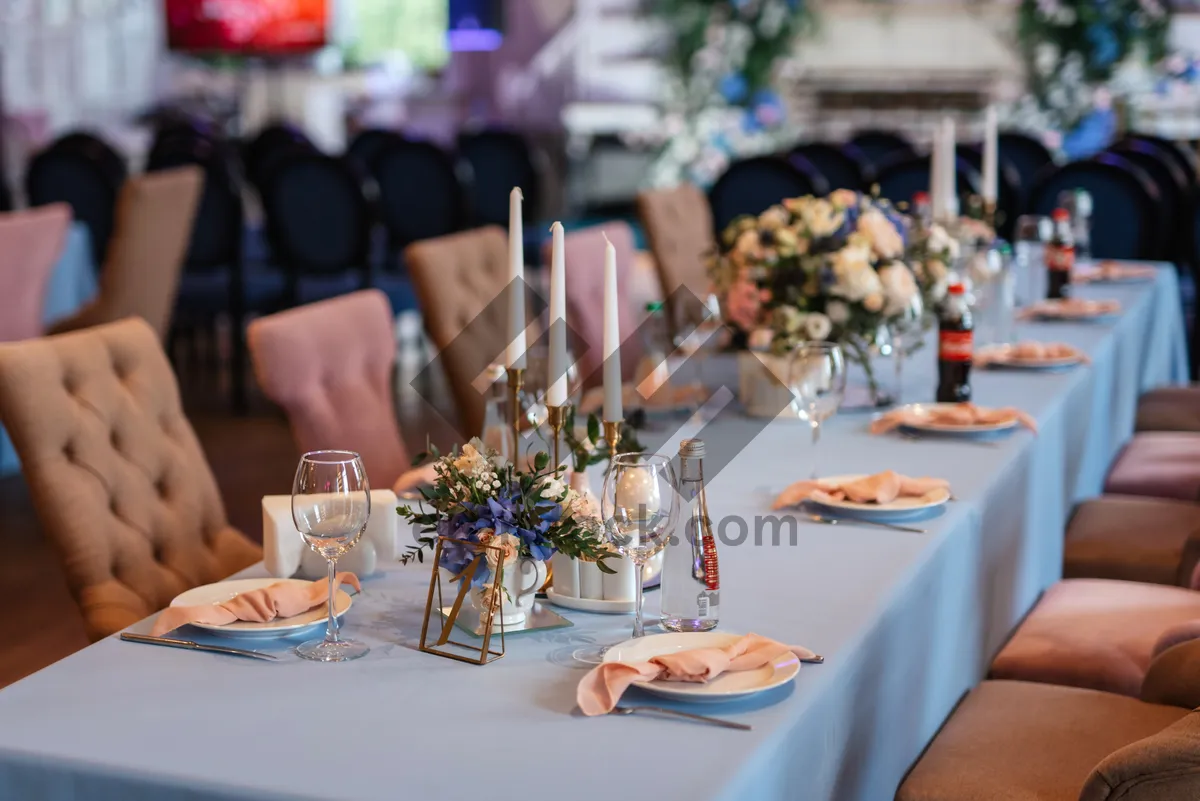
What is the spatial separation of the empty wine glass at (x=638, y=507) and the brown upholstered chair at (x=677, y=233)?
310 cm

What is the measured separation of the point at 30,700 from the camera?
1.50 metres

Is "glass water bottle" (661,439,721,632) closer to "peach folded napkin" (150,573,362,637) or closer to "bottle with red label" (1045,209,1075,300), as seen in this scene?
"peach folded napkin" (150,573,362,637)

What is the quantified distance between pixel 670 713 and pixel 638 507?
224 mm

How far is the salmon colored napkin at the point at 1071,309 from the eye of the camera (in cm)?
394

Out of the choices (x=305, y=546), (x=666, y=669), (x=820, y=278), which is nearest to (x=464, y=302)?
(x=820, y=278)

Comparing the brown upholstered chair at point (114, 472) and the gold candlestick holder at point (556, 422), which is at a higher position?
the gold candlestick holder at point (556, 422)

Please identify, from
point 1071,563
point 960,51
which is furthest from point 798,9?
point 1071,563

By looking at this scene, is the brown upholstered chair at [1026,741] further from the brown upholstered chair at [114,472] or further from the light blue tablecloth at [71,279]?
the light blue tablecloth at [71,279]

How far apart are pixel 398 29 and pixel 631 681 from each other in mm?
10384

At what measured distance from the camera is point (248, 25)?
36.0 feet

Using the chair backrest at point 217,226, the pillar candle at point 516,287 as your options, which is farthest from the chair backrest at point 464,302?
the chair backrest at point 217,226

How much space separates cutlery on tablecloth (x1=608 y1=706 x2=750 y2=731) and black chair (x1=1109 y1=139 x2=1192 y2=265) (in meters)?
5.07

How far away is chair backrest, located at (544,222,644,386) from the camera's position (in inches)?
155

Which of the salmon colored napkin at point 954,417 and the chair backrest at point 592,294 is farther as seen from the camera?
the chair backrest at point 592,294
